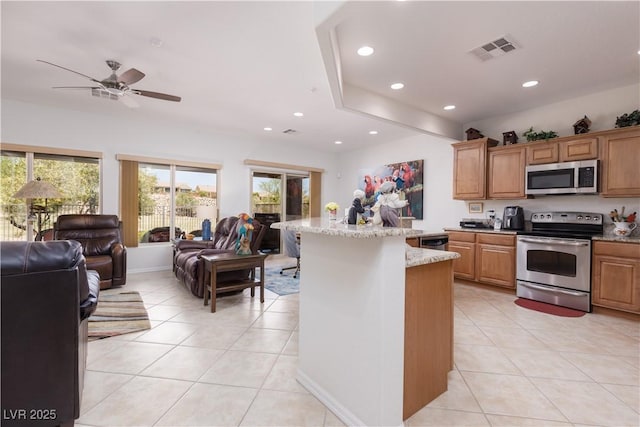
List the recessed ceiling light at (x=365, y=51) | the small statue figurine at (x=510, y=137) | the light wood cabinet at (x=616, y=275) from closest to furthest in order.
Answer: the recessed ceiling light at (x=365, y=51), the light wood cabinet at (x=616, y=275), the small statue figurine at (x=510, y=137)

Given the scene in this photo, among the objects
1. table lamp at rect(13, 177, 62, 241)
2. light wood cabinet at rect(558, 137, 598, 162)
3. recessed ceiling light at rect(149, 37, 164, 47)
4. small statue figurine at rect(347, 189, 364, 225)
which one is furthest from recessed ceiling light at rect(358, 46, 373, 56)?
table lamp at rect(13, 177, 62, 241)

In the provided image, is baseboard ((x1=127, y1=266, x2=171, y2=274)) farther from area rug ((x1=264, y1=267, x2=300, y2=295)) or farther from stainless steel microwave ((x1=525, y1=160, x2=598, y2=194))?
stainless steel microwave ((x1=525, y1=160, x2=598, y2=194))

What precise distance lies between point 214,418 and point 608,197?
14.8 feet

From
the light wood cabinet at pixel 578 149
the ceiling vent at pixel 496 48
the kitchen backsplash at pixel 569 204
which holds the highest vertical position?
the ceiling vent at pixel 496 48

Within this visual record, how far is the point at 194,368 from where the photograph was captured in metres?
2.11

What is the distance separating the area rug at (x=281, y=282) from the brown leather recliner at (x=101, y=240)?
2.03 metres

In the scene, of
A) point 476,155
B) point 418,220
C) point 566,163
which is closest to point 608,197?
point 566,163

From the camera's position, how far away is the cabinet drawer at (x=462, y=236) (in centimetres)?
431

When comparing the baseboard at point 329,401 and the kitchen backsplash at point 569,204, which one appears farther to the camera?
the kitchen backsplash at point 569,204

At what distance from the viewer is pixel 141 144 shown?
5.04m

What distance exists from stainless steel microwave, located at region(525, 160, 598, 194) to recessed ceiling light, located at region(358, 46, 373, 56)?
2791mm

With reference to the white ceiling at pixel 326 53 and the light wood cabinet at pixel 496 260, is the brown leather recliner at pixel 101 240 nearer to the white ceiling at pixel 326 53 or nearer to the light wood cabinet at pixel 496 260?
the white ceiling at pixel 326 53

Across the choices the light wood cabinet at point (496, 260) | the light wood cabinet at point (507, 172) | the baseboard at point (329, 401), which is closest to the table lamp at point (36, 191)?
the baseboard at point (329, 401)

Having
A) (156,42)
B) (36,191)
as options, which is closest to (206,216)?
(36,191)
